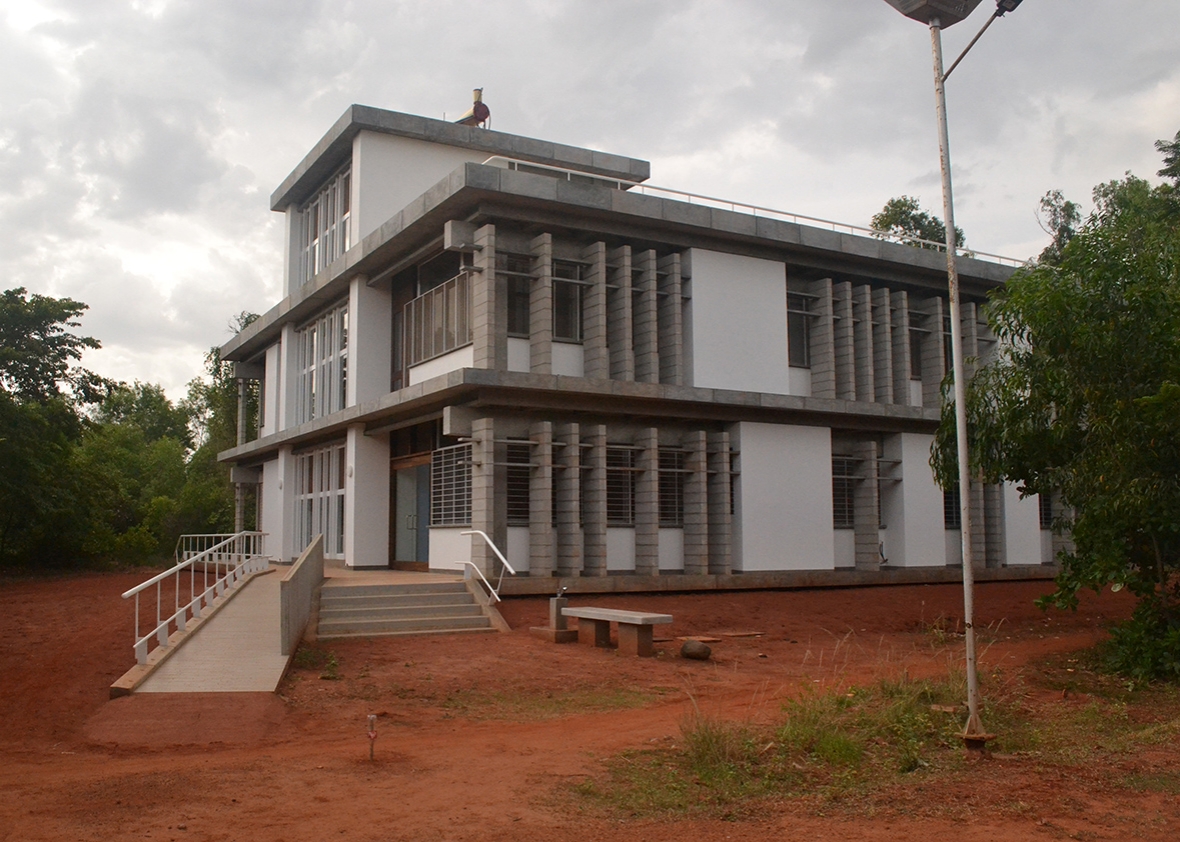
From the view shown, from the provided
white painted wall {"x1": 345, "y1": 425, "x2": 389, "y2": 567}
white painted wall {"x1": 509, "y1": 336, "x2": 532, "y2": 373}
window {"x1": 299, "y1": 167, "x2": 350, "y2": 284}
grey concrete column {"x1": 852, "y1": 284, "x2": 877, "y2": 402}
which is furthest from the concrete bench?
window {"x1": 299, "y1": 167, "x2": 350, "y2": 284}

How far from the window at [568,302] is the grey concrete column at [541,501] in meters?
2.17

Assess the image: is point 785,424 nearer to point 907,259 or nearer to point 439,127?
point 907,259

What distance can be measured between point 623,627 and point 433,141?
45.3 feet

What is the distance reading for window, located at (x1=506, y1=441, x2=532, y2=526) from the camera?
63.0 ft

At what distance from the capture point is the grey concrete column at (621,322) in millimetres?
20125

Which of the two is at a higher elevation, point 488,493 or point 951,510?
point 488,493

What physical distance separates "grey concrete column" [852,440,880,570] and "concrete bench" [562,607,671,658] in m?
9.14

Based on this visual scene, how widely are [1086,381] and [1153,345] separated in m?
0.84

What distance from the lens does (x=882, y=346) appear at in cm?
2406

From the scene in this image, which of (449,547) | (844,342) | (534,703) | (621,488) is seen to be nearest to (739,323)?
(844,342)

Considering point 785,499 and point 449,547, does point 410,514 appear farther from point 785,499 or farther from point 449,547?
point 785,499

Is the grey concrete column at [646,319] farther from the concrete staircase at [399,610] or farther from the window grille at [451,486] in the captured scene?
the concrete staircase at [399,610]

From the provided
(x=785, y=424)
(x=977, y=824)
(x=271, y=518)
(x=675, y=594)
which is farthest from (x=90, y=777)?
(x=271, y=518)

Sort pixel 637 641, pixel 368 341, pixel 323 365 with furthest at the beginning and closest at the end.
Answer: pixel 323 365 < pixel 368 341 < pixel 637 641
